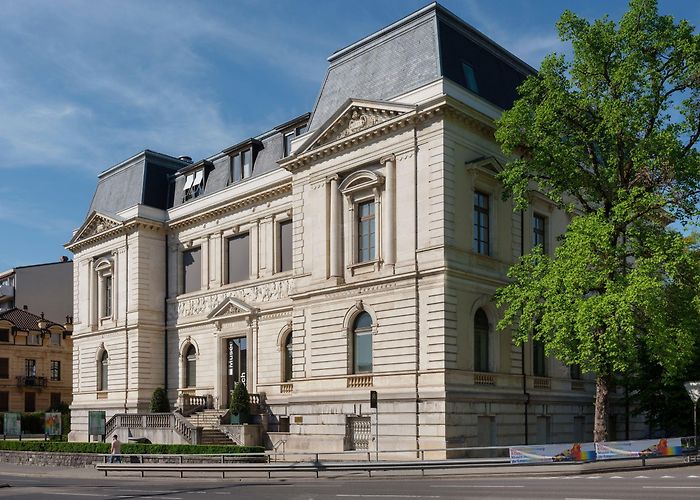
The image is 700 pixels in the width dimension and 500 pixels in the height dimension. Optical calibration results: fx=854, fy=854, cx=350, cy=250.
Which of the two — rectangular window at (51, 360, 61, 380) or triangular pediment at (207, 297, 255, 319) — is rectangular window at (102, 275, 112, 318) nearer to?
triangular pediment at (207, 297, 255, 319)

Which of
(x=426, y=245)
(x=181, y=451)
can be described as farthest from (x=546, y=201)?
(x=181, y=451)

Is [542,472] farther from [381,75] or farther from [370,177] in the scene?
[381,75]

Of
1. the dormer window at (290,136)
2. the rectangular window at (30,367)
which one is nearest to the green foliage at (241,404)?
the dormer window at (290,136)

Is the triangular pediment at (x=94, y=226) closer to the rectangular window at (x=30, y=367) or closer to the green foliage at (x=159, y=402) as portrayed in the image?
the green foliage at (x=159, y=402)

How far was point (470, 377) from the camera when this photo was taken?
115ft

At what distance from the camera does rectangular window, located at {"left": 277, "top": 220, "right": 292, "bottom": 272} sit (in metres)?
45.3

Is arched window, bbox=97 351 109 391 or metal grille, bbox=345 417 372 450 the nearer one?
metal grille, bbox=345 417 372 450

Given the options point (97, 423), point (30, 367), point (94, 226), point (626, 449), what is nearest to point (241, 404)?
point (97, 423)

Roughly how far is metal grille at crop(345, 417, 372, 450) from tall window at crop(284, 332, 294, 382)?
7961 mm

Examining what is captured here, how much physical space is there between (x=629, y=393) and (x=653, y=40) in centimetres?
2127

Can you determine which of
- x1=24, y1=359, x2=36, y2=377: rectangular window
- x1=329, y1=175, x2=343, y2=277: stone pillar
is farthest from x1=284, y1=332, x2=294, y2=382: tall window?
x1=24, y1=359, x2=36, y2=377: rectangular window

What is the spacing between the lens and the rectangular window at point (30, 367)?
284 feet

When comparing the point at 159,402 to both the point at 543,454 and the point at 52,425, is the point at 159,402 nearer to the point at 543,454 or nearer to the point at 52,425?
the point at 52,425

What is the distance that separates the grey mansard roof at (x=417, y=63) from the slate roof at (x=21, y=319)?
5527cm
